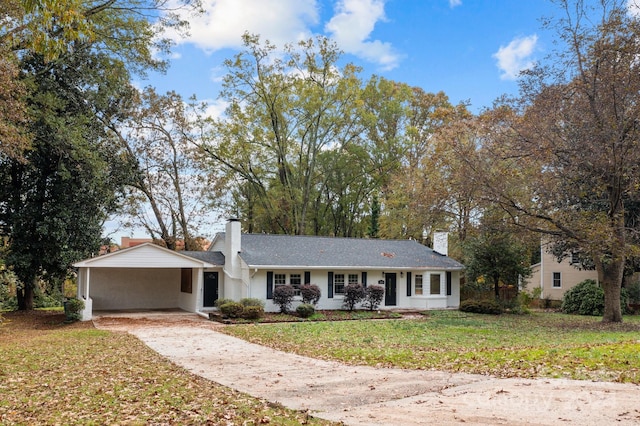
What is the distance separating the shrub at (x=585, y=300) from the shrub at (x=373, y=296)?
10.8 metres

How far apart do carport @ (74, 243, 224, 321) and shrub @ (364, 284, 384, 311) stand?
6914mm

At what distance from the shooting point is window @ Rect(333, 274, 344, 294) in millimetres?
24559

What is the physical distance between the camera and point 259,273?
22906mm

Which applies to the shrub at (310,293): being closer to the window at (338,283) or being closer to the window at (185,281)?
the window at (338,283)

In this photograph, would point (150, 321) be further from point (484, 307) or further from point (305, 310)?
point (484, 307)

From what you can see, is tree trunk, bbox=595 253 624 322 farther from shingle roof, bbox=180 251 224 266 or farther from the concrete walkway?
shingle roof, bbox=180 251 224 266

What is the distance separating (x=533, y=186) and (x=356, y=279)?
9355 millimetres

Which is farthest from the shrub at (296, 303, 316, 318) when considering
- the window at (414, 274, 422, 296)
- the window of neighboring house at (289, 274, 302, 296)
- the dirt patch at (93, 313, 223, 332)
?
the window at (414, 274, 422, 296)

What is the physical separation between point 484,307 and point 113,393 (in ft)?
66.2

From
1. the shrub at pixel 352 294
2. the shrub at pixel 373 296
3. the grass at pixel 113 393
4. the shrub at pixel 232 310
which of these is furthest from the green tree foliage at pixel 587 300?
the grass at pixel 113 393

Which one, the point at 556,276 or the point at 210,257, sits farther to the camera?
the point at 556,276

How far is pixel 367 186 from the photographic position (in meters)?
40.2

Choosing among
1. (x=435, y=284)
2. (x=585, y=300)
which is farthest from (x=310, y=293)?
(x=585, y=300)

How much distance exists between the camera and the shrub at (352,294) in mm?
23766
